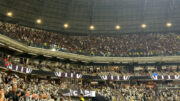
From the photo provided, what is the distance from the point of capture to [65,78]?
34.3 metres

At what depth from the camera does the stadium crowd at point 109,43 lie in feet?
121

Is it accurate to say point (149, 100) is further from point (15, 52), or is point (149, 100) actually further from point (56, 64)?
point (15, 52)

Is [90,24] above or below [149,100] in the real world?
above

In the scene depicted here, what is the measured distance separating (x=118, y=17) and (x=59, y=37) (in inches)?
601

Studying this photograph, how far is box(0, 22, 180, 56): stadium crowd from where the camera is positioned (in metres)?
36.9

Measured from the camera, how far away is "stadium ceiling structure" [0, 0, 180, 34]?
4172 centimetres

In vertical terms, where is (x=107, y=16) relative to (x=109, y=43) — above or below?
above

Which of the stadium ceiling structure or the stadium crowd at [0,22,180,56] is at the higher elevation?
the stadium ceiling structure

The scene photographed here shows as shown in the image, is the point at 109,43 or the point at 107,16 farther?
the point at 107,16

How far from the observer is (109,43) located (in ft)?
141

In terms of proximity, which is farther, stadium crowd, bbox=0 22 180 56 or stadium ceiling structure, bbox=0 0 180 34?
stadium ceiling structure, bbox=0 0 180 34

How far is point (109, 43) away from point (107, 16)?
714 centimetres

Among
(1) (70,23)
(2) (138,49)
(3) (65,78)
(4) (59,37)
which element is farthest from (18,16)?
(2) (138,49)

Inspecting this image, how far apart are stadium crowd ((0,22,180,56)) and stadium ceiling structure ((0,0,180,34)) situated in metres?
1.86
